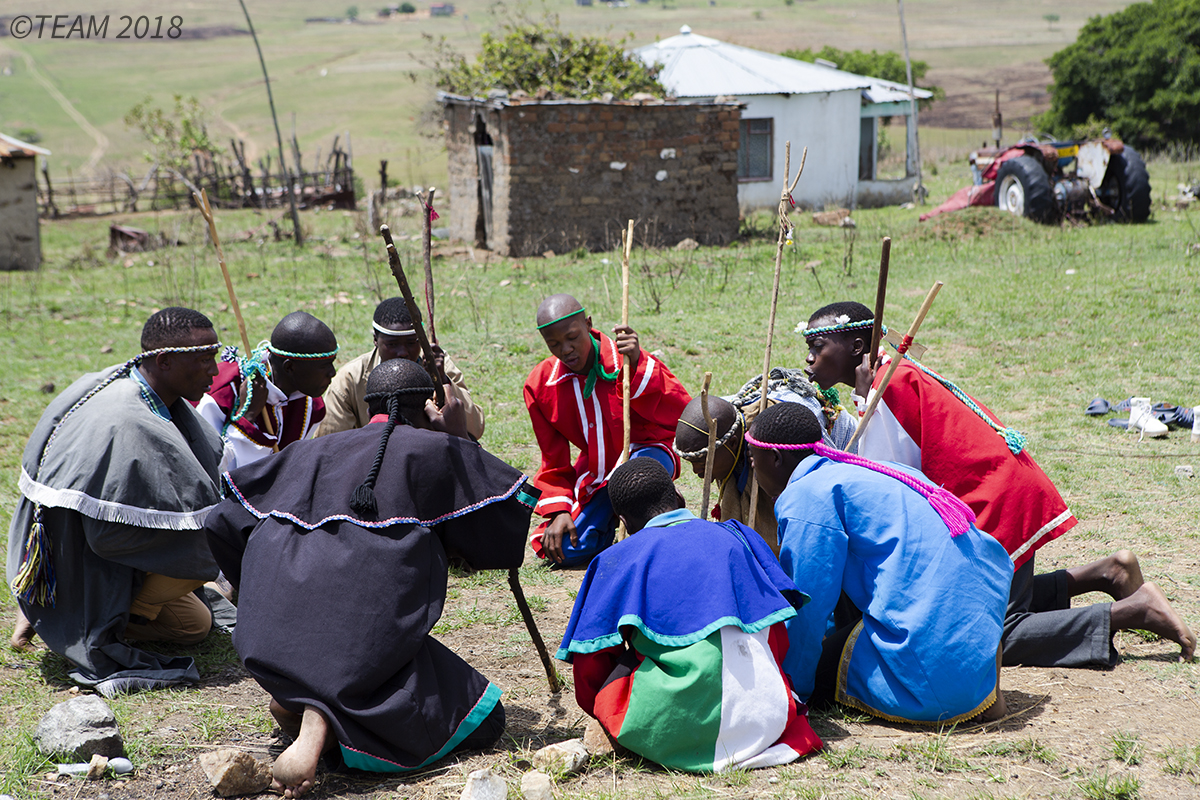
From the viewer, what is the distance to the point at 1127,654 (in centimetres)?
369

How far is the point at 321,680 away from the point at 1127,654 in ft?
9.38

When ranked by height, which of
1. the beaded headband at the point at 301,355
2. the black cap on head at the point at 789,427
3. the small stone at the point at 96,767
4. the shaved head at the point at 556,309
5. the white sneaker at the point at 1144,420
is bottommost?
the small stone at the point at 96,767

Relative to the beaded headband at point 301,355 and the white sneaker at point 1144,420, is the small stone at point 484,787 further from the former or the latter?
the white sneaker at point 1144,420

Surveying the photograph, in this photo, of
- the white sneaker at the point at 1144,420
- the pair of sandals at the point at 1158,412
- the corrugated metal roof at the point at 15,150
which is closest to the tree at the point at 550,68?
the corrugated metal roof at the point at 15,150

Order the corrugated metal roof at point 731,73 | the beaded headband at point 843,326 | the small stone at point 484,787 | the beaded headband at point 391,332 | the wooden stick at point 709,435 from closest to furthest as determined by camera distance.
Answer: the small stone at point 484,787 < the wooden stick at point 709,435 < the beaded headband at point 843,326 < the beaded headband at point 391,332 < the corrugated metal roof at point 731,73

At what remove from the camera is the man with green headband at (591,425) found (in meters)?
4.93

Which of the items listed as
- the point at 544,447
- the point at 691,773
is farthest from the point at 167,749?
the point at 544,447

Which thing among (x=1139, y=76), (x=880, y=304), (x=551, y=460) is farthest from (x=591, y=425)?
(x=1139, y=76)

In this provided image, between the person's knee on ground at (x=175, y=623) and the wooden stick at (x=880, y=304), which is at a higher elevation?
the wooden stick at (x=880, y=304)

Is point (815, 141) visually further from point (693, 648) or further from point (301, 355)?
point (693, 648)

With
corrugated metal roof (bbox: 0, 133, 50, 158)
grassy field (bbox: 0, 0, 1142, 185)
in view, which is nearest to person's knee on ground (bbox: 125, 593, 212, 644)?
corrugated metal roof (bbox: 0, 133, 50, 158)

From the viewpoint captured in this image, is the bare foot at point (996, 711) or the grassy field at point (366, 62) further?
the grassy field at point (366, 62)

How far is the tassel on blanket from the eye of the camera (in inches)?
144

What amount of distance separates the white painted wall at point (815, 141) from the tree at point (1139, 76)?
261 inches
